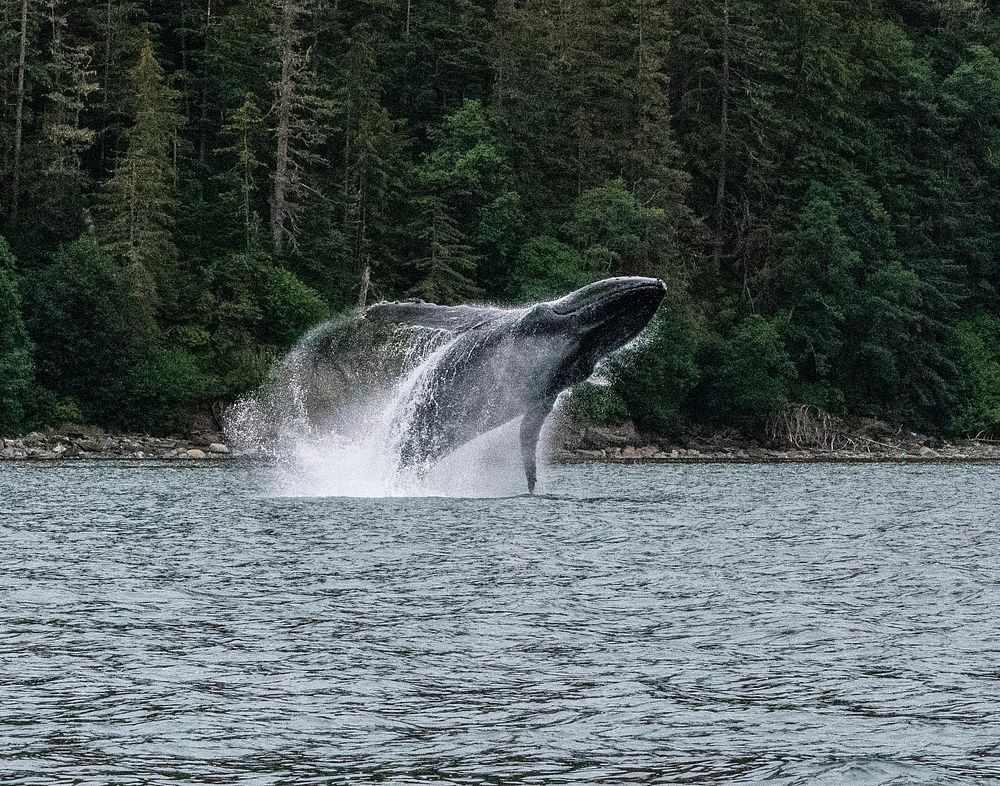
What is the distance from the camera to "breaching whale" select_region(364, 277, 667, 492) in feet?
99.9

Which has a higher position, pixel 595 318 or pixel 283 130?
pixel 283 130

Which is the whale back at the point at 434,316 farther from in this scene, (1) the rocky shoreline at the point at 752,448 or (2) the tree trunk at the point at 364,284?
(1) the rocky shoreline at the point at 752,448

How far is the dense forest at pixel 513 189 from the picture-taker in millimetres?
80938

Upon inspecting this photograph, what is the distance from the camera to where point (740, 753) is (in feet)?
40.0

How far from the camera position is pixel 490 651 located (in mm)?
16438

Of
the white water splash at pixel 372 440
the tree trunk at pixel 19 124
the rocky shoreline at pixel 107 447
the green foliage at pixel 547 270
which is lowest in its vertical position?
the rocky shoreline at pixel 107 447

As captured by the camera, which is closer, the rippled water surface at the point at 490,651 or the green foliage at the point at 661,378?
the rippled water surface at the point at 490,651

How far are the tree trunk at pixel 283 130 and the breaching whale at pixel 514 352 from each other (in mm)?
57960

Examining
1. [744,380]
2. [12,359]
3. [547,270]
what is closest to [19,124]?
[12,359]

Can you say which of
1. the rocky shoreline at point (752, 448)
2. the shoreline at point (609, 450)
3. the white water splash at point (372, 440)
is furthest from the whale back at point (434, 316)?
the rocky shoreline at point (752, 448)

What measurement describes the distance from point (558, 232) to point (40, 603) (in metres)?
81.5

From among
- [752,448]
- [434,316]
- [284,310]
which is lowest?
[752,448]

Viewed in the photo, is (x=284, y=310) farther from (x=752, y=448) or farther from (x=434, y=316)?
(x=434, y=316)

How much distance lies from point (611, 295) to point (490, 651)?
14740 millimetres
